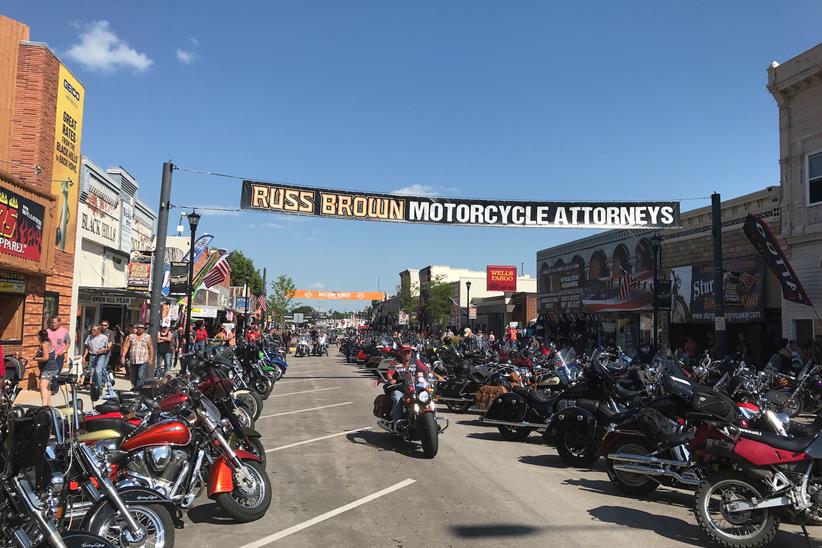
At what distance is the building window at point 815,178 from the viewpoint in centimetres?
1888

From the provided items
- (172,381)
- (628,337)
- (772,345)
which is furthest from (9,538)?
(628,337)

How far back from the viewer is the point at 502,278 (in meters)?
57.7

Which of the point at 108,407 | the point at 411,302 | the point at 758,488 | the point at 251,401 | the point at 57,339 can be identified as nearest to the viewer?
the point at 758,488

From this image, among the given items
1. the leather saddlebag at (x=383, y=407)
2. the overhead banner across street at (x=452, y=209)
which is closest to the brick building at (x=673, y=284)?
the overhead banner across street at (x=452, y=209)

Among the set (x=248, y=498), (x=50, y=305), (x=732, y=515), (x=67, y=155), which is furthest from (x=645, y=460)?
(x=67, y=155)

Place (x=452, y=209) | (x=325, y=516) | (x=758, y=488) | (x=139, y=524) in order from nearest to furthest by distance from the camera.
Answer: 1. (x=139, y=524)
2. (x=758, y=488)
3. (x=325, y=516)
4. (x=452, y=209)

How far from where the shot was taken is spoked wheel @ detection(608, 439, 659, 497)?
700 centimetres

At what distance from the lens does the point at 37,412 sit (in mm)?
3969

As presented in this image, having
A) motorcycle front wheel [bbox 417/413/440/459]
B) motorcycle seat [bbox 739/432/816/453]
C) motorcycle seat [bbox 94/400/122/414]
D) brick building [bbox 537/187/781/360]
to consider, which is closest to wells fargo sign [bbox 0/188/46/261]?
motorcycle seat [bbox 94/400/122/414]

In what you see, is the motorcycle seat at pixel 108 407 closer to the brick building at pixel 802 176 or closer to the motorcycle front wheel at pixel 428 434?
the motorcycle front wheel at pixel 428 434

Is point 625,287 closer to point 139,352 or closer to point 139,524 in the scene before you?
point 139,352

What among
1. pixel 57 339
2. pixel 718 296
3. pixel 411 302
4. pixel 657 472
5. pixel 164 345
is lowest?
pixel 657 472

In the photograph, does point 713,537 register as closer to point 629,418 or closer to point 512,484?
point 629,418

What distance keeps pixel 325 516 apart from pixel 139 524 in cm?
198
